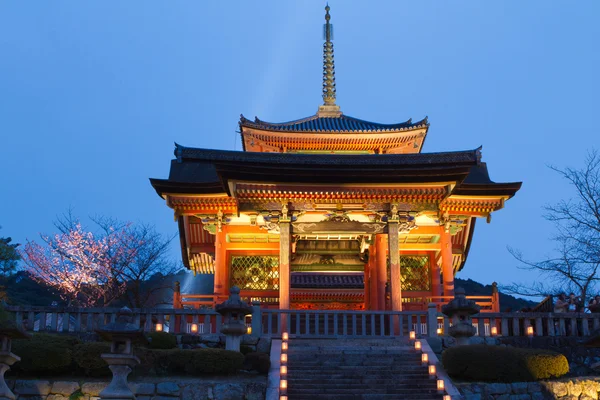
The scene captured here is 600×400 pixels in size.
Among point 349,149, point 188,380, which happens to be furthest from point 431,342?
point 349,149

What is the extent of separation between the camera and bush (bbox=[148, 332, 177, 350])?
1681 centimetres

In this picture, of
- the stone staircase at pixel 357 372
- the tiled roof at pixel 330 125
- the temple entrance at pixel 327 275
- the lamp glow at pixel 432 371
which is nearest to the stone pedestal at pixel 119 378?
the stone staircase at pixel 357 372

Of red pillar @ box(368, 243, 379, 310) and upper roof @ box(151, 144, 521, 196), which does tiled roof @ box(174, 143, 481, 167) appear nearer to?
upper roof @ box(151, 144, 521, 196)

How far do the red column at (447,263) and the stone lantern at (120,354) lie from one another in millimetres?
13519

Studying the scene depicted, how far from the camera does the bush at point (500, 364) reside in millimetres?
14938

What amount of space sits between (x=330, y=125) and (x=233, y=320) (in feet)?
57.3

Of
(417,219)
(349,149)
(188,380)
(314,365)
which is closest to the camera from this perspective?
(188,380)

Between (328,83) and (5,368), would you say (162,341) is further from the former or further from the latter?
(328,83)

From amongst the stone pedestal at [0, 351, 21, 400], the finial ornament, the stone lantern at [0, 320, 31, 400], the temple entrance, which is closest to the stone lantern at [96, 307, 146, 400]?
the stone lantern at [0, 320, 31, 400]

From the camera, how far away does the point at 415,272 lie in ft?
88.8

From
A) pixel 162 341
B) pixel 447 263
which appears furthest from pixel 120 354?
pixel 447 263

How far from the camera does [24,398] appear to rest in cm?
1428

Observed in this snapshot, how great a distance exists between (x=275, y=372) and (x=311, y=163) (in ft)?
29.0

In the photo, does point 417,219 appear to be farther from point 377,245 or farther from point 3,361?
point 3,361
